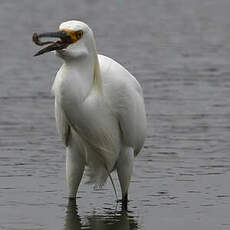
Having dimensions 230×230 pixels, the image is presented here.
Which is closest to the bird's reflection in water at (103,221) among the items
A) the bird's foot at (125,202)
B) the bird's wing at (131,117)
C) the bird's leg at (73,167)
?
the bird's foot at (125,202)

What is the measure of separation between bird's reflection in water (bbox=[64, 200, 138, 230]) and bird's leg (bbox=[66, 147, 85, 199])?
28 cm

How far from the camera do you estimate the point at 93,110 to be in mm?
9289

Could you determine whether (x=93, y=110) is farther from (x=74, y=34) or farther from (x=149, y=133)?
(x=149, y=133)

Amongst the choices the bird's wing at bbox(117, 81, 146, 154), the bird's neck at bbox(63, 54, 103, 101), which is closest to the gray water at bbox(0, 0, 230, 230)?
the bird's wing at bbox(117, 81, 146, 154)

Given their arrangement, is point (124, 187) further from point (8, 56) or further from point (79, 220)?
point (8, 56)

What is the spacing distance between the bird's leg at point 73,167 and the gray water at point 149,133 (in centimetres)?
27

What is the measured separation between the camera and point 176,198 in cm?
1063

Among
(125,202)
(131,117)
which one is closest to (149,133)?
(125,202)

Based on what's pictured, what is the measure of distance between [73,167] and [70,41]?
1935 mm

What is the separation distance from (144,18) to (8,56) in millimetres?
8177

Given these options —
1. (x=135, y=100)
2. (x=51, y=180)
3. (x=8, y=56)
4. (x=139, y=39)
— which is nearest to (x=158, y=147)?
(x=51, y=180)

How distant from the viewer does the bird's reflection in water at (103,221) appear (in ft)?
32.2

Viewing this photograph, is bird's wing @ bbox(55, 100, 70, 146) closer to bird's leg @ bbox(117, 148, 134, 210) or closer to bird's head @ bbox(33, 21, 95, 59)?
bird's leg @ bbox(117, 148, 134, 210)

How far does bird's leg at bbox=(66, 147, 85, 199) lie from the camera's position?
33.4 feet
